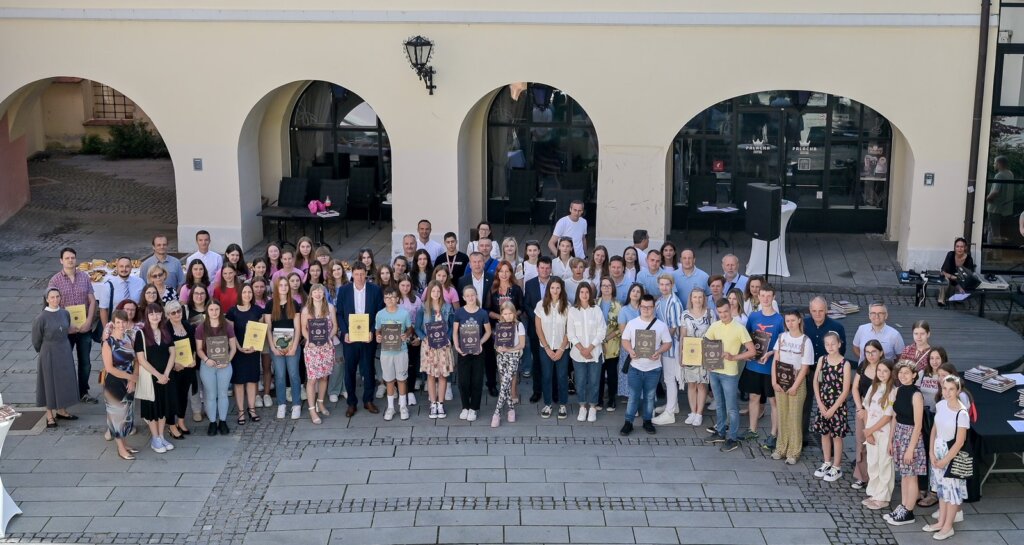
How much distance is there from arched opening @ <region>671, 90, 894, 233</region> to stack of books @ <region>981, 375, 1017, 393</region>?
8028 millimetres

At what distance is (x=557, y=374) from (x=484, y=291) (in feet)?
3.87

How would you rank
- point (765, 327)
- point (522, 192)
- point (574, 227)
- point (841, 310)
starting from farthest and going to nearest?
point (522, 192)
point (574, 227)
point (841, 310)
point (765, 327)

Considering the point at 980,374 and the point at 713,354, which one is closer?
the point at 980,374

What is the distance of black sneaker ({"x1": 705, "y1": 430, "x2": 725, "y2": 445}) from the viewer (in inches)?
455

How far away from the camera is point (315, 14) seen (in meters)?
17.1

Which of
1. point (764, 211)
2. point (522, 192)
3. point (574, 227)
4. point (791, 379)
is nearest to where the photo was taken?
point (791, 379)

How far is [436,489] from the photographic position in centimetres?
1059

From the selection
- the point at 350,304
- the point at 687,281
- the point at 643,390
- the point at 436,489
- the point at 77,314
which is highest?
the point at 687,281

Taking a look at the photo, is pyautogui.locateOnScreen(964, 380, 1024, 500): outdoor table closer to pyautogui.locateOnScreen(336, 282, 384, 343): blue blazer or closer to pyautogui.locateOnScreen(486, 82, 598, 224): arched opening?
pyautogui.locateOnScreen(336, 282, 384, 343): blue blazer

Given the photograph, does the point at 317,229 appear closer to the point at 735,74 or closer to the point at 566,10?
the point at 566,10

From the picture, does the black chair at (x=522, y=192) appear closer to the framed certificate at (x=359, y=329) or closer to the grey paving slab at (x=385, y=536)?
the framed certificate at (x=359, y=329)

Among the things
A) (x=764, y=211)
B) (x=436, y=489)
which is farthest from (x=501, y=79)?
(x=436, y=489)

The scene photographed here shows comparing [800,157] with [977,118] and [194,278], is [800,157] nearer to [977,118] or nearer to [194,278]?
[977,118]

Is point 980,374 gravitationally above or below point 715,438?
above
